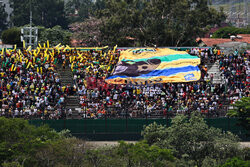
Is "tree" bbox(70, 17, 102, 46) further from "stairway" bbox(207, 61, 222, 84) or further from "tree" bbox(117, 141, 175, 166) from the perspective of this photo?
"tree" bbox(117, 141, 175, 166)

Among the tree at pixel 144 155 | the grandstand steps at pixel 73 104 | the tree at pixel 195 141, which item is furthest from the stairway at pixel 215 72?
the tree at pixel 144 155

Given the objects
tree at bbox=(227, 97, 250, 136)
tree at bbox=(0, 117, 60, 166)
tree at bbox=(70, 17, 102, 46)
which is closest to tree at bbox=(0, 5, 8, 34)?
tree at bbox=(70, 17, 102, 46)

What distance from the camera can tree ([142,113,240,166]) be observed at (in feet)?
98.0

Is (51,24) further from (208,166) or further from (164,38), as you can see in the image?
(208,166)

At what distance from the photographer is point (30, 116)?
1487 inches

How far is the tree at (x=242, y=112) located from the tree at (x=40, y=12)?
7228 centimetres

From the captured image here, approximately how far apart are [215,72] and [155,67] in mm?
5331


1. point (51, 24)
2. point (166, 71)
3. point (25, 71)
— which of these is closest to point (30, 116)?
point (25, 71)

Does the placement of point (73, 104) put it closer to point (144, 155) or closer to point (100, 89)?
point (100, 89)

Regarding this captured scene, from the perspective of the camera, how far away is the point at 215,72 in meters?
46.2

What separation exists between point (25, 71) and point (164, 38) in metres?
21.7

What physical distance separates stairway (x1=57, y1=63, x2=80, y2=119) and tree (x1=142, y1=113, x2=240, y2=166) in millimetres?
8458

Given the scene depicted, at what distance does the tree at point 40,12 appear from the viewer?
10388cm

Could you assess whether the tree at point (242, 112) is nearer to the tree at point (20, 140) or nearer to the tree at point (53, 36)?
the tree at point (20, 140)
